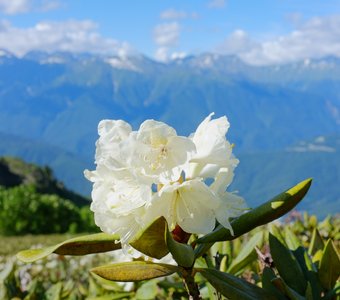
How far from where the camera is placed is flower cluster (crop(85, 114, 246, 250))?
1.21m

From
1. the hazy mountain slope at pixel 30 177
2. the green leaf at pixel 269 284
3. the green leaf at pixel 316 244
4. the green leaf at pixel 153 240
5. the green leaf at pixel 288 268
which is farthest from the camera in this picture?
the hazy mountain slope at pixel 30 177

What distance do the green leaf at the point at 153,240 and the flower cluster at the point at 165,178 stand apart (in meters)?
0.06

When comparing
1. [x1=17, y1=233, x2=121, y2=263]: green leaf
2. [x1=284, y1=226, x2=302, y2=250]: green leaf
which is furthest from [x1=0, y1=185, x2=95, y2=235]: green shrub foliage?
[x1=17, y1=233, x2=121, y2=263]: green leaf

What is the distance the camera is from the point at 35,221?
1659cm

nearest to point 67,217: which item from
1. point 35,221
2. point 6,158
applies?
point 35,221

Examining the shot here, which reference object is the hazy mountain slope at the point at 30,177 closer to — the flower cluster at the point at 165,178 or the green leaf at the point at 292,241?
the green leaf at the point at 292,241

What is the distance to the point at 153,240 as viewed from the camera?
3.77ft

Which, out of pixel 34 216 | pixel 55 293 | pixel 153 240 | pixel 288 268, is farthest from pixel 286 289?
pixel 34 216

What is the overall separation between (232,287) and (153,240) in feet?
0.71

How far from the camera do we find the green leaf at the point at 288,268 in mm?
1459

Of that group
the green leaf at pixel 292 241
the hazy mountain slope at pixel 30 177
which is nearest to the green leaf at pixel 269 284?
the green leaf at pixel 292 241

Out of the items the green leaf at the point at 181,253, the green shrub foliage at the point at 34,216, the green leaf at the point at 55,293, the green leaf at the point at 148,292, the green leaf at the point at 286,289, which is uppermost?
the green leaf at the point at 181,253

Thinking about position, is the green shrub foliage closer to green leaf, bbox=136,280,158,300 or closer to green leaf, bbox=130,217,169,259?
green leaf, bbox=136,280,158,300

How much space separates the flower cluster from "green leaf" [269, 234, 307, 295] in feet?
0.80
